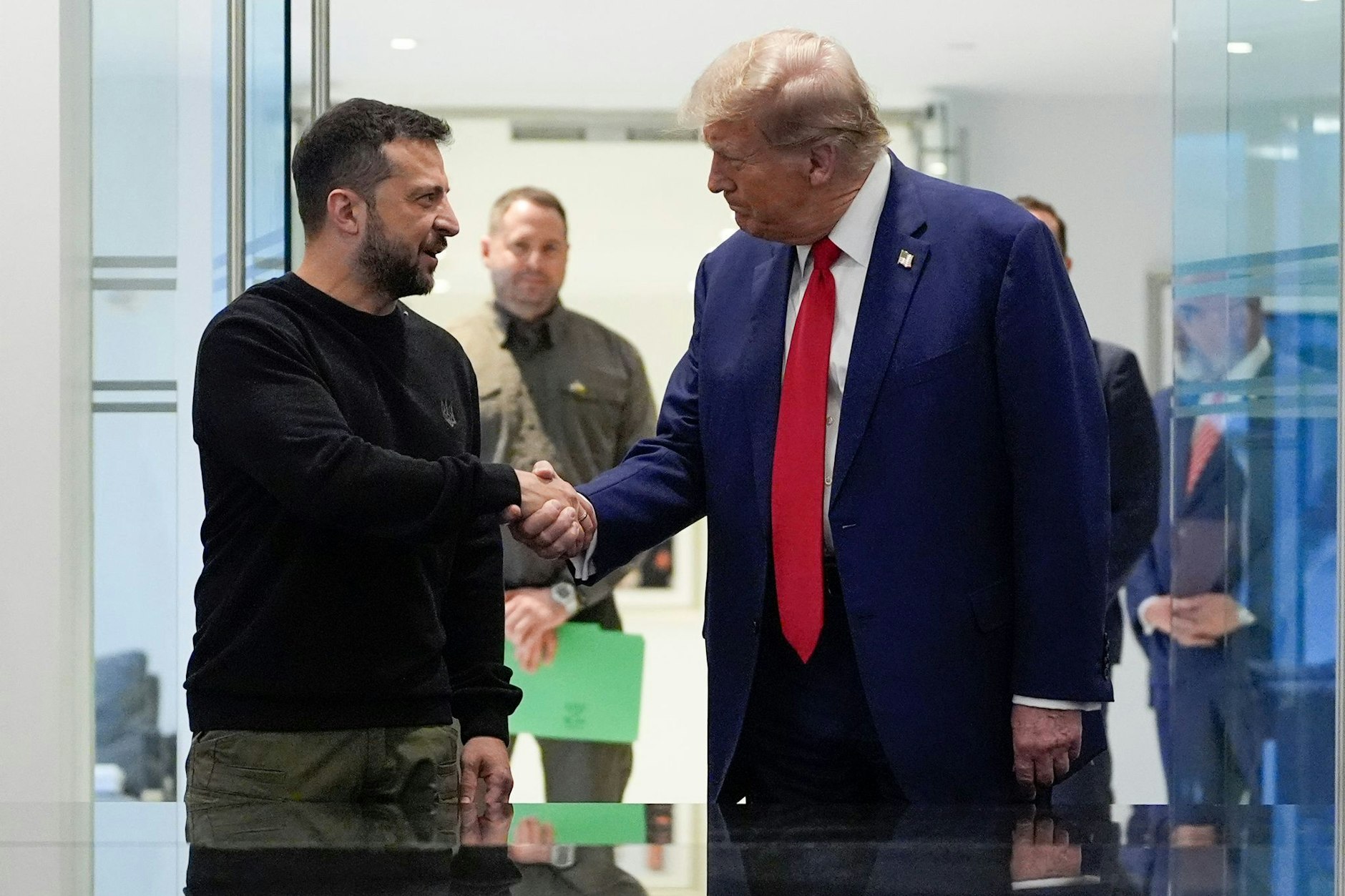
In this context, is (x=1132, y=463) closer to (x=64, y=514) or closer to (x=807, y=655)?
(x=807, y=655)

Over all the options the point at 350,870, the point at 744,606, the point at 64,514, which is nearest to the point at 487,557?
the point at 744,606

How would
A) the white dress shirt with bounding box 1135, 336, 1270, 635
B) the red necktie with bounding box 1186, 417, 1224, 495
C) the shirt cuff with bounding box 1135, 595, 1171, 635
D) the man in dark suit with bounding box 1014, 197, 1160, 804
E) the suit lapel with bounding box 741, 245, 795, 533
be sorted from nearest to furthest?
the suit lapel with bounding box 741, 245, 795, 533 < the white dress shirt with bounding box 1135, 336, 1270, 635 < the red necktie with bounding box 1186, 417, 1224, 495 < the man in dark suit with bounding box 1014, 197, 1160, 804 < the shirt cuff with bounding box 1135, 595, 1171, 635

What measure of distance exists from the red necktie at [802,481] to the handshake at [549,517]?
28cm

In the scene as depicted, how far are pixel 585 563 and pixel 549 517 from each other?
0.16 meters

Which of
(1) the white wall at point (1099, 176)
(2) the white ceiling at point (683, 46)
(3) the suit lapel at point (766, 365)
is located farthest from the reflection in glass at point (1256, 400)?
(1) the white wall at point (1099, 176)

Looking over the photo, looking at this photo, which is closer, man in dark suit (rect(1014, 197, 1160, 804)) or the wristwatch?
man in dark suit (rect(1014, 197, 1160, 804))

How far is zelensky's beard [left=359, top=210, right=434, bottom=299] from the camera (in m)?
2.13

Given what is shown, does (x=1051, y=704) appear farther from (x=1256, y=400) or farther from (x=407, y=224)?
(x=1256, y=400)

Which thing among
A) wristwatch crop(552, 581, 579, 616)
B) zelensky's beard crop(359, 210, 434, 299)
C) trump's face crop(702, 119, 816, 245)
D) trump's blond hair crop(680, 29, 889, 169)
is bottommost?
wristwatch crop(552, 581, 579, 616)

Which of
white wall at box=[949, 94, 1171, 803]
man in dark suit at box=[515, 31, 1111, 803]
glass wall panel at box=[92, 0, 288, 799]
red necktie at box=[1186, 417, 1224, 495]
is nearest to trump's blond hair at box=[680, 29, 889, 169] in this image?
Answer: man in dark suit at box=[515, 31, 1111, 803]

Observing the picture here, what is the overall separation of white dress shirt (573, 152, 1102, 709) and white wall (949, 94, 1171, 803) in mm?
5179

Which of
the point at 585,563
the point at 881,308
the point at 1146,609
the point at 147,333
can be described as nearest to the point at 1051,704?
the point at 881,308

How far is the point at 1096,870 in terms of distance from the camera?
1421 millimetres

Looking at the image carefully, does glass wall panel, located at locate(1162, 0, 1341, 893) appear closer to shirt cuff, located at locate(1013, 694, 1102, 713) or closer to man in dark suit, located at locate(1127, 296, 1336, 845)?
man in dark suit, located at locate(1127, 296, 1336, 845)
